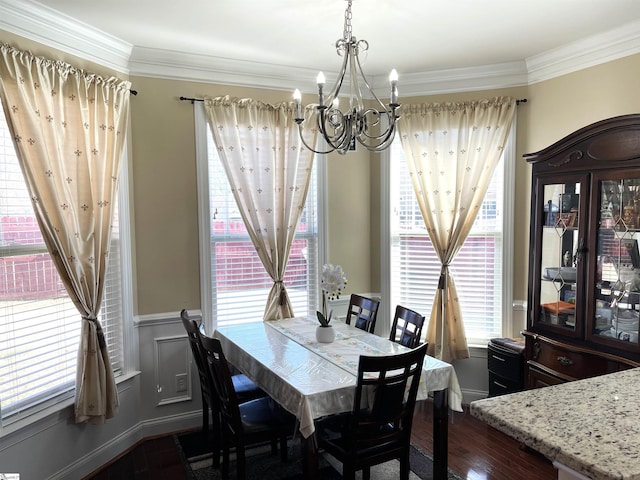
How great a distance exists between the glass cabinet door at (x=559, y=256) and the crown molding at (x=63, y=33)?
3042 millimetres

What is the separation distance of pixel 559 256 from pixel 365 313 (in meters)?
1.40

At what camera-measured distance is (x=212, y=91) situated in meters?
3.74

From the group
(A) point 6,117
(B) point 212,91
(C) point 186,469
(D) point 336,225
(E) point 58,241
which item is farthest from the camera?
(D) point 336,225

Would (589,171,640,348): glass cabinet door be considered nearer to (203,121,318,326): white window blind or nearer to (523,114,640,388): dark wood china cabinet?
(523,114,640,388): dark wood china cabinet

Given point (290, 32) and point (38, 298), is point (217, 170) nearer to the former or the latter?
point (290, 32)

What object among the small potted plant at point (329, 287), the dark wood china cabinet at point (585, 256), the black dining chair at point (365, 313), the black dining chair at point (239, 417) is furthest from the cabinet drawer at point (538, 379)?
the black dining chair at point (239, 417)

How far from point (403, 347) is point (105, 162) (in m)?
2.26

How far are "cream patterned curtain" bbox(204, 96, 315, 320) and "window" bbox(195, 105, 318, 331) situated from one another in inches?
4.3

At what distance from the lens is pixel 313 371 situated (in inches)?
104

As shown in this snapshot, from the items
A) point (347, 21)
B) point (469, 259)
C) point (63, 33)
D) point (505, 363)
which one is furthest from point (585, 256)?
point (63, 33)

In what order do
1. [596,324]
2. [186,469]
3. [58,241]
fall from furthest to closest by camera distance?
[186,469], [596,324], [58,241]

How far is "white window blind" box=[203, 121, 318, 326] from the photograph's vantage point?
12.5 ft

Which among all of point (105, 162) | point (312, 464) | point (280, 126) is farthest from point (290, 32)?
point (312, 464)

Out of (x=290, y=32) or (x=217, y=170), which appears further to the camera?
(x=217, y=170)
